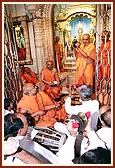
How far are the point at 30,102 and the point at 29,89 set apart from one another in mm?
79

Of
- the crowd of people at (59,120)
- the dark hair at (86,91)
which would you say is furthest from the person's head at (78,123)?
the dark hair at (86,91)

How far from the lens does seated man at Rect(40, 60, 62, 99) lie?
2117mm

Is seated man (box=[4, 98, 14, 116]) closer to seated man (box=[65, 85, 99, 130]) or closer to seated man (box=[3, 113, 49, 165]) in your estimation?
seated man (box=[3, 113, 49, 165])

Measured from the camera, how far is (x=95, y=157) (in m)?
2.08

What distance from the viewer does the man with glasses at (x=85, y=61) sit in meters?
2.09

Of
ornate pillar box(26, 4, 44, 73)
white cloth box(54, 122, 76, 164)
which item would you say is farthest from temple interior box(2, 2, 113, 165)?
white cloth box(54, 122, 76, 164)

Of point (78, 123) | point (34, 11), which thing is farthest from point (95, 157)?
point (34, 11)

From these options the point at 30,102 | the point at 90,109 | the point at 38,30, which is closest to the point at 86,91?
the point at 90,109

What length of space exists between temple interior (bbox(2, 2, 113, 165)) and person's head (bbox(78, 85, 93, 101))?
31 mm

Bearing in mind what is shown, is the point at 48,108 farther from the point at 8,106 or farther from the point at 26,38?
the point at 26,38

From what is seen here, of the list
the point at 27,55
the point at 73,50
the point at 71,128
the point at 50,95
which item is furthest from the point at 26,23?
the point at 71,128

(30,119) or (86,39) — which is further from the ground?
(86,39)

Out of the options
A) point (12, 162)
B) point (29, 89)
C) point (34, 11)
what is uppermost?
point (34, 11)

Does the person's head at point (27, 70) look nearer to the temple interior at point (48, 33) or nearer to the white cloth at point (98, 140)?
the temple interior at point (48, 33)
